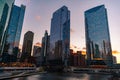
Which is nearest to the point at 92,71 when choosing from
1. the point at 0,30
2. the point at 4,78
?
the point at 4,78

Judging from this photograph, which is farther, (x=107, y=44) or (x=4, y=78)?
(x=107, y=44)

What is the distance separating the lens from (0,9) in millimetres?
130375

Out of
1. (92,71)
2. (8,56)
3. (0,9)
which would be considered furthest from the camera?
(8,56)

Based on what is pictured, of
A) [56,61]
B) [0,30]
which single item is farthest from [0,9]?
[56,61]

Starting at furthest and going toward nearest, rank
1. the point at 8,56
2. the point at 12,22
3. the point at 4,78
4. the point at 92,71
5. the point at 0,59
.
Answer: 1. the point at 12,22
2. the point at 8,56
3. the point at 0,59
4. the point at 92,71
5. the point at 4,78

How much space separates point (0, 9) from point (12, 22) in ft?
207

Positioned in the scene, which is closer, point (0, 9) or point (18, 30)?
point (0, 9)

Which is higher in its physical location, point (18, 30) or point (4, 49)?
point (18, 30)

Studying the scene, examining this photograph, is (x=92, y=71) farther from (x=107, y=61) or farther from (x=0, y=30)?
(x=0, y=30)

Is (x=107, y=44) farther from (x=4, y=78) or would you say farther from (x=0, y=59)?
(x=4, y=78)

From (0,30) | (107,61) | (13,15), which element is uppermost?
(13,15)

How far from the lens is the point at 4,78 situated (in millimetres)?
54656

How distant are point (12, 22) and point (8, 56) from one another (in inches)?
2195

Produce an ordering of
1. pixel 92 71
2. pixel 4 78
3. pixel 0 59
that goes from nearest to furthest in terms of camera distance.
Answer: pixel 4 78 < pixel 92 71 < pixel 0 59
